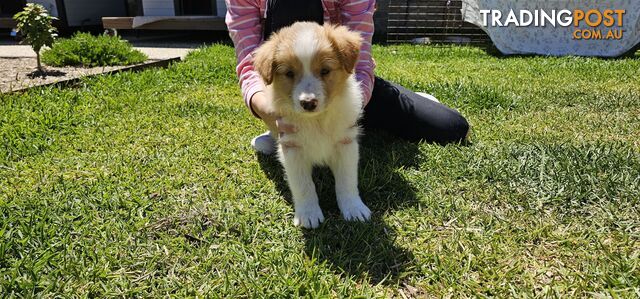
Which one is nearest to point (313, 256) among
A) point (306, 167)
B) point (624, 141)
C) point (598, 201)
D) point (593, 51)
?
point (306, 167)

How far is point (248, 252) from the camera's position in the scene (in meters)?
1.95

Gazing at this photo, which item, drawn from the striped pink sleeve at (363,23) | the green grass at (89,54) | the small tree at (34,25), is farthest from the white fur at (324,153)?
the green grass at (89,54)

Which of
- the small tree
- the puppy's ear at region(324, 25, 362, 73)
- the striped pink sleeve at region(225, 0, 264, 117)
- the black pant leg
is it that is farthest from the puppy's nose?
the small tree

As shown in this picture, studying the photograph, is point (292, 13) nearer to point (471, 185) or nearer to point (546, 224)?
point (471, 185)

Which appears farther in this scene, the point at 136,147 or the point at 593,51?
the point at 593,51

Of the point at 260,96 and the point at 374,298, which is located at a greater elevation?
the point at 260,96

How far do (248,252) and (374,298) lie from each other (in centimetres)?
61

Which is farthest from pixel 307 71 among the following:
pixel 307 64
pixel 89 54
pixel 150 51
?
pixel 150 51

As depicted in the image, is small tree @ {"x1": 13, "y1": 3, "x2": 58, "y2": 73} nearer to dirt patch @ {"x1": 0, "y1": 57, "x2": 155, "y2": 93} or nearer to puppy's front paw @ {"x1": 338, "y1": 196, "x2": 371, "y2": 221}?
dirt patch @ {"x1": 0, "y1": 57, "x2": 155, "y2": 93}

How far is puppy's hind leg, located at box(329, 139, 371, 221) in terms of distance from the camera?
2.23 metres

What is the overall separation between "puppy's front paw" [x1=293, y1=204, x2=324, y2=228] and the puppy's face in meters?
0.49

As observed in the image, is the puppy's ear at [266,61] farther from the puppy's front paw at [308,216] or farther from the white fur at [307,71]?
the puppy's front paw at [308,216]

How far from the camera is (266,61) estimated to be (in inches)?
81.7

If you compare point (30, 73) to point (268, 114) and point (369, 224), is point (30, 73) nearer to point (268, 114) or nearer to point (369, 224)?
point (268, 114)
